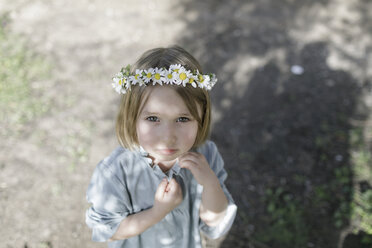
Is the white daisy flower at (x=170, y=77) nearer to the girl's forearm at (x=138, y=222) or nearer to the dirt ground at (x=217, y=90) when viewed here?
the girl's forearm at (x=138, y=222)

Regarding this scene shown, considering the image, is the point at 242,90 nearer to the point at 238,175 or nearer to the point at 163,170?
the point at 238,175

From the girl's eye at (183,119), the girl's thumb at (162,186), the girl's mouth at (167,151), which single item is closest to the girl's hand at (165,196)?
the girl's thumb at (162,186)

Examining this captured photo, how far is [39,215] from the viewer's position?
335 centimetres

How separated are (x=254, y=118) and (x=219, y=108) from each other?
1.72 feet

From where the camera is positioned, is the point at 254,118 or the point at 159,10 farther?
the point at 159,10

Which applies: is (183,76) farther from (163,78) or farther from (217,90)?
(217,90)

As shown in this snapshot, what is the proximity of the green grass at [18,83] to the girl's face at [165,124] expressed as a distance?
3236 millimetres

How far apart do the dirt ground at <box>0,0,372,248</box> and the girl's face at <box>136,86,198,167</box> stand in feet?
7.01

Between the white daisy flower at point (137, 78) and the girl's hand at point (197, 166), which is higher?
the white daisy flower at point (137, 78)

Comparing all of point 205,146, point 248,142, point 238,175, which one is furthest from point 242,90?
point 205,146

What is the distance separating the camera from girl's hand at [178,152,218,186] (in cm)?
164

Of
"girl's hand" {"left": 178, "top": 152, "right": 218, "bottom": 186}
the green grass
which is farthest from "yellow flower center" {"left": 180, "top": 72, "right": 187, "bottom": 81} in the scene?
the green grass

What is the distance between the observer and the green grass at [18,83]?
166 inches

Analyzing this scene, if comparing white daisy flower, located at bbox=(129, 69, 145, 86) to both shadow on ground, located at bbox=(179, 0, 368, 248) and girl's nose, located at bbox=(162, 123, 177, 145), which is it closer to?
girl's nose, located at bbox=(162, 123, 177, 145)
